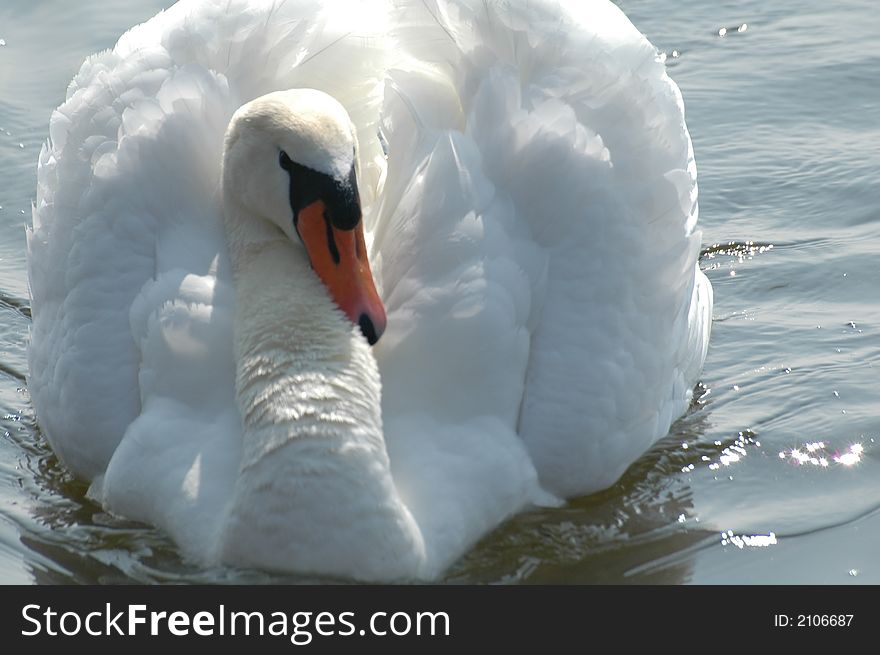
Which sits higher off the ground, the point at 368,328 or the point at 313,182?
the point at 313,182

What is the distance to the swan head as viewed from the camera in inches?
240

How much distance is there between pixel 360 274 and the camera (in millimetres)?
6285

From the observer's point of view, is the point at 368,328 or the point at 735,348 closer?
the point at 368,328

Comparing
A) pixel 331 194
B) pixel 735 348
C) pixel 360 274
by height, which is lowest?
pixel 735 348

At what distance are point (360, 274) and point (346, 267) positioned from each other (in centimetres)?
6

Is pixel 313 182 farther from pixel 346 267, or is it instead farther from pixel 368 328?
pixel 368 328

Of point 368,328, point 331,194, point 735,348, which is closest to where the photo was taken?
point 331,194

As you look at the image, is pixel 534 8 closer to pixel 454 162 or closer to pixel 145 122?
pixel 454 162

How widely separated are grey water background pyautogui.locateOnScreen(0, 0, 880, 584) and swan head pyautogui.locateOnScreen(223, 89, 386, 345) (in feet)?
3.65

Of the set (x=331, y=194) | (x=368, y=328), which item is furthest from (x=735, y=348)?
(x=331, y=194)

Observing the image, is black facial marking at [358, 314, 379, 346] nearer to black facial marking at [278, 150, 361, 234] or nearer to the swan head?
the swan head

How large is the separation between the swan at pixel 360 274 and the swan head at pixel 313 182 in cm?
1

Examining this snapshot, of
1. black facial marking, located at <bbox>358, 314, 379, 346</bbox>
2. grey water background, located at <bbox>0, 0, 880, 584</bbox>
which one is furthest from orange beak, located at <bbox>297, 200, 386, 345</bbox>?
grey water background, located at <bbox>0, 0, 880, 584</bbox>

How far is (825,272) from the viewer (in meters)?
9.00
